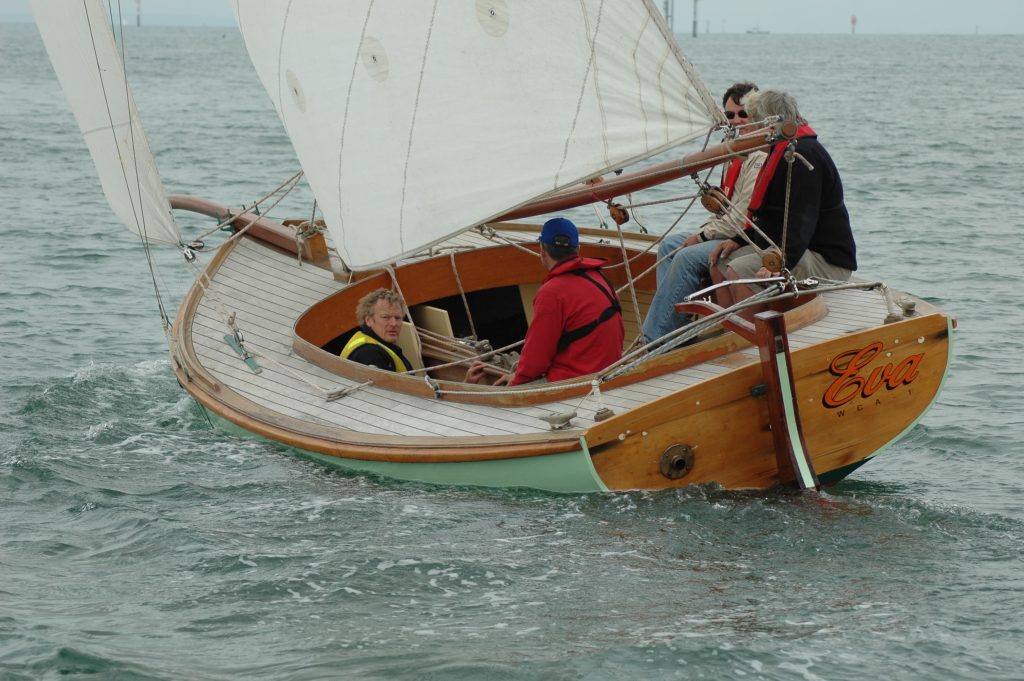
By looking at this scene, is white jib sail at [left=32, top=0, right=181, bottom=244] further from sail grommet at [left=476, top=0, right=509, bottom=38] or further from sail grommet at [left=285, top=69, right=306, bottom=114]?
sail grommet at [left=476, top=0, right=509, bottom=38]

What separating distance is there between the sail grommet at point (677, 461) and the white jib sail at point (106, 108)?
4.10 metres

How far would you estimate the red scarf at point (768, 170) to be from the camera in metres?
6.88

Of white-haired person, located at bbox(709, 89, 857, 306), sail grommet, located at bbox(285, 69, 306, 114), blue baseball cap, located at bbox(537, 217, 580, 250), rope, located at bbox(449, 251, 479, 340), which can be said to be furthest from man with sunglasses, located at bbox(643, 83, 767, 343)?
sail grommet, located at bbox(285, 69, 306, 114)

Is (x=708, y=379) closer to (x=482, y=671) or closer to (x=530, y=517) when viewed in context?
(x=530, y=517)

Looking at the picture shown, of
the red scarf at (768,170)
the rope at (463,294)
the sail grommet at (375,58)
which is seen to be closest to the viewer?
the sail grommet at (375,58)

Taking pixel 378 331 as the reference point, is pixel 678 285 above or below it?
above

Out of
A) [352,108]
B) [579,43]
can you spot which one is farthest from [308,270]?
[579,43]

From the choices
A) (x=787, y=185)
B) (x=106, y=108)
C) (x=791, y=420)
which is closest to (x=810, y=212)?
(x=787, y=185)

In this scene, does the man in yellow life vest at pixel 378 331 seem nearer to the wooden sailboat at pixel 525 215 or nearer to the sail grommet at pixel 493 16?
the wooden sailboat at pixel 525 215

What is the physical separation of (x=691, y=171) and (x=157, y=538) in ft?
11.0

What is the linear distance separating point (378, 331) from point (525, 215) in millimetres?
1146

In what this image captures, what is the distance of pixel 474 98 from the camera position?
649 centimetres

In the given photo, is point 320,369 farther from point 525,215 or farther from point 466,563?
point 466,563

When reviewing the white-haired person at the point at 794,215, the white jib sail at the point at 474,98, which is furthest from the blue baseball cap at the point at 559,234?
the white-haired person at the point at 794,215
